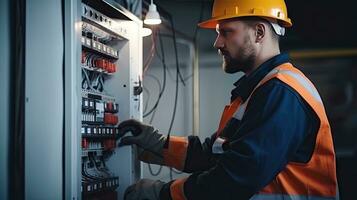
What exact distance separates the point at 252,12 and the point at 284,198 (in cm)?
64

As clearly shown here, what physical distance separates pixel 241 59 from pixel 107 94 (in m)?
0.54

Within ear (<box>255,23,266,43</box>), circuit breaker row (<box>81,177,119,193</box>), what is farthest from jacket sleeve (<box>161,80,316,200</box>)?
circuit breaker row (<box>81,177,119,193</box>)

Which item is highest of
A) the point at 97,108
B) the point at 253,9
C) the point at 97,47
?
the point at 253,9

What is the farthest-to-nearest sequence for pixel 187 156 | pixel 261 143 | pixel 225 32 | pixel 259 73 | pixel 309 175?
pixel 187 156 → pixel 225 32 → pixel 259 73 → pixel 309 175 → pixel 261 143

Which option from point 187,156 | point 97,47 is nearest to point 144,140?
point 187,156

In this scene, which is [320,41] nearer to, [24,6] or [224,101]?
[224,101]

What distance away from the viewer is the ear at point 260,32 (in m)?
1.63

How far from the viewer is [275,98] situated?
1380 mm

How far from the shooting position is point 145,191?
1601 mm

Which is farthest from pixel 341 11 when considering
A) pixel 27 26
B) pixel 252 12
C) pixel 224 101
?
pixel 27 26

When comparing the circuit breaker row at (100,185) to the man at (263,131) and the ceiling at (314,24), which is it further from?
the ceiling at (314,24)

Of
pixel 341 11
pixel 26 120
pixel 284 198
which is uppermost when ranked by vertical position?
pixel 341 11

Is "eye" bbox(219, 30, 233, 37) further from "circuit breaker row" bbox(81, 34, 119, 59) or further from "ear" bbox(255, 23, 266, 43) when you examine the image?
"circuit breaker row" bbox(81, 34, 119, 59)

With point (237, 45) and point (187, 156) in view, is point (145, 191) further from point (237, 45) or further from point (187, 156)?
point (237, 45)
